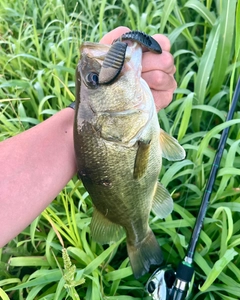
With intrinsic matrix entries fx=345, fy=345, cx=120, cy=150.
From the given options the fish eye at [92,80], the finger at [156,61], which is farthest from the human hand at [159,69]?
the fish eye at [92,80]

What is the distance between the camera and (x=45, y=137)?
4.77 feet

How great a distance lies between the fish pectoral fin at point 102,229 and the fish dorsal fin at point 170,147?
36 cm

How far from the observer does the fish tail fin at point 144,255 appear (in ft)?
4.78

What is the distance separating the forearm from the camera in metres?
1.28

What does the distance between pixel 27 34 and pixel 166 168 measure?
1.79 meters

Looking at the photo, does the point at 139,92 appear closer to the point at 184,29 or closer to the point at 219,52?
the point at 219,52

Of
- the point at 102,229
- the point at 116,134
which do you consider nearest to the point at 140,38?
the point at 116,134

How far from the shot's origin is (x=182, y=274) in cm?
141

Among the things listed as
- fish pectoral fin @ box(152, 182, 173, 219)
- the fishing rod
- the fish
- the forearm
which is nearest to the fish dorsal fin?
the fish

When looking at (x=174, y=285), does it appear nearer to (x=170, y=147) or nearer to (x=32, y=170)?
(x=170, y=147)

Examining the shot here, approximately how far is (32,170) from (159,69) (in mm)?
636

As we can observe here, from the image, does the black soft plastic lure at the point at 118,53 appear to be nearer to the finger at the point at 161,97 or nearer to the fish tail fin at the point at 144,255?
the finger at the point at 161,97

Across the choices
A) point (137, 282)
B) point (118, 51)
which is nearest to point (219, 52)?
point (118, 51)

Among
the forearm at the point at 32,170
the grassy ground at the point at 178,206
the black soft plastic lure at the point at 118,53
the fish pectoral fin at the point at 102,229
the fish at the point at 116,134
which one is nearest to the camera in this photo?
the black soft plastic lure at the point at 118,53
